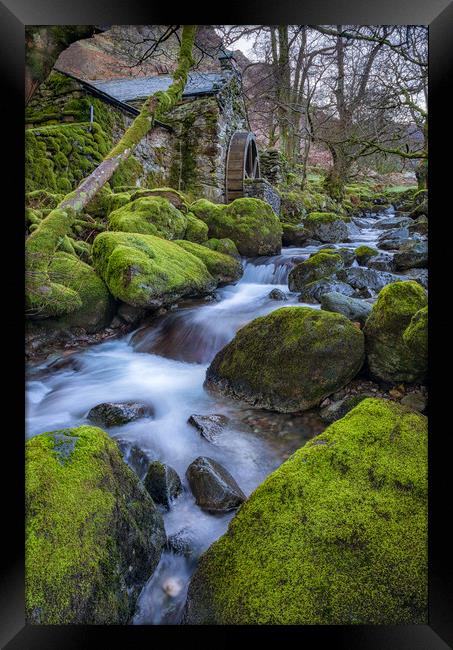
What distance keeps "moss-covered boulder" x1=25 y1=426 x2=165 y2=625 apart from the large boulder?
916 centimetres

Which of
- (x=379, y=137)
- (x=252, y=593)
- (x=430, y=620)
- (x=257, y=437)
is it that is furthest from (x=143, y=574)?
(x=379, y=137)

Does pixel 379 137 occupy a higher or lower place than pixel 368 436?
higher

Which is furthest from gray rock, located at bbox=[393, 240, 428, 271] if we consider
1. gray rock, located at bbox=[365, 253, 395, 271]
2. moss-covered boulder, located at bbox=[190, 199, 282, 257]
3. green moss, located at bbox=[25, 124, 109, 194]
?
green moss, located at bbox=[25, 124, 109, 194]

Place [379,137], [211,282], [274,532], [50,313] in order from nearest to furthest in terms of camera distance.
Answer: [274,532] < [50,313] < [379,137] < [211,282]

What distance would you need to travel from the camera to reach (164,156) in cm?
966

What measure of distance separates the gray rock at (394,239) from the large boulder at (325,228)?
118 centimetres

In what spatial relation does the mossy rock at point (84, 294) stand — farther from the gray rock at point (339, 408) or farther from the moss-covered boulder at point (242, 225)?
the moss-covered boulder at point (242, 225)

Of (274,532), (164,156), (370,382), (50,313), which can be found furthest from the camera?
(164,156)

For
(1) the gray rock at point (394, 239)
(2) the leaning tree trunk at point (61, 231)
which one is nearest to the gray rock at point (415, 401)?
(2) the leaning tree trunk at point (61, 231)

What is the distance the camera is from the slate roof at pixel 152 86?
9.66 meters

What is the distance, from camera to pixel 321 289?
567 cm

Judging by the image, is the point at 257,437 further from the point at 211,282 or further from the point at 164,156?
the point at 164,156

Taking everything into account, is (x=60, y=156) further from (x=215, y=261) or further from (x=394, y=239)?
(x=394, y=239)

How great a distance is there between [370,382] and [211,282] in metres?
3.44
